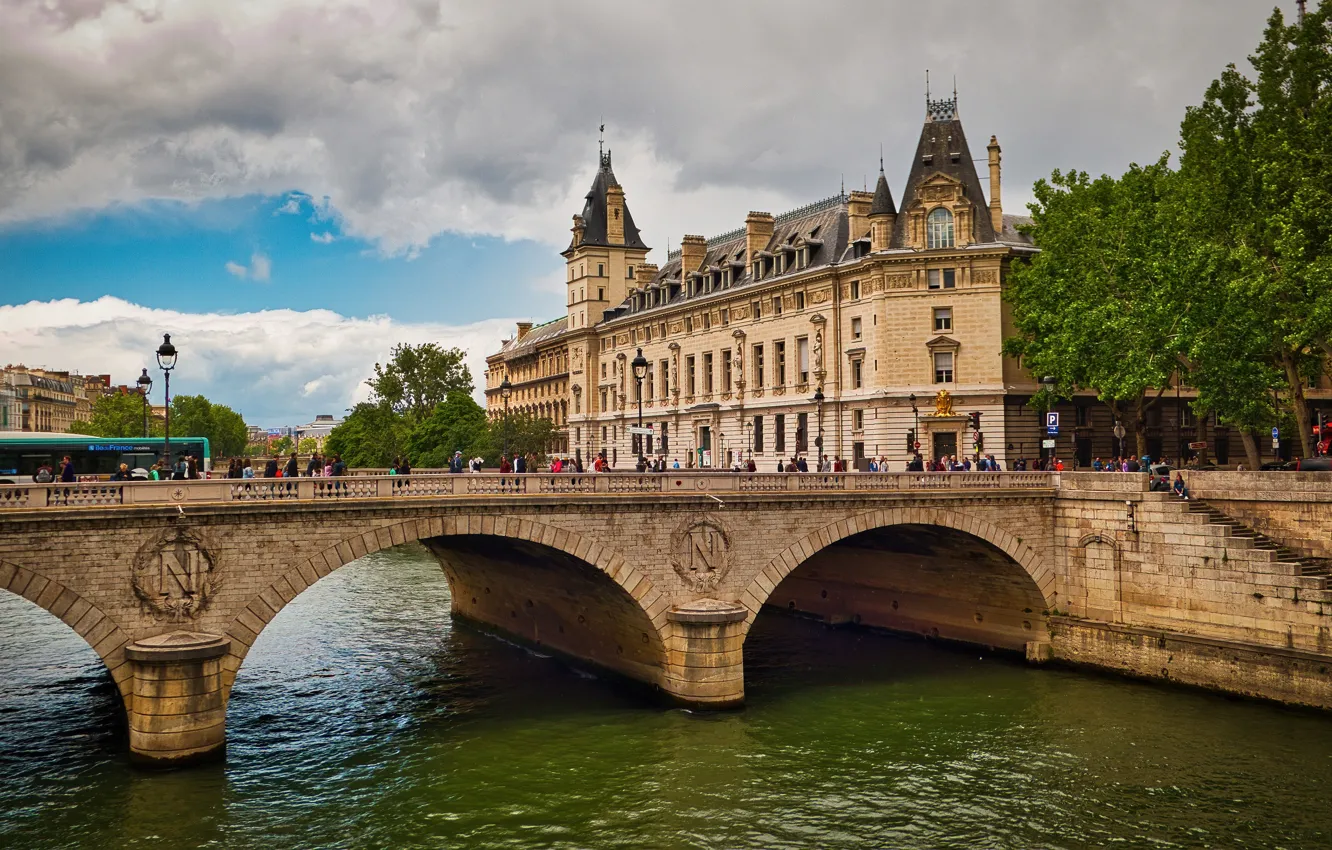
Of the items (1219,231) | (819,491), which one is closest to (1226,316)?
(1219,231)

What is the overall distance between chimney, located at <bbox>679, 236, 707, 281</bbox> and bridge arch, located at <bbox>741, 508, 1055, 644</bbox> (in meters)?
49.8

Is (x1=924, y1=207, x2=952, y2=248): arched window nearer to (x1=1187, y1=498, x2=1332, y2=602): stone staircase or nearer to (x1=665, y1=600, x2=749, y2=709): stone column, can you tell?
(x1=1187, y1=498, x2=1332, y2=602): stone staircase

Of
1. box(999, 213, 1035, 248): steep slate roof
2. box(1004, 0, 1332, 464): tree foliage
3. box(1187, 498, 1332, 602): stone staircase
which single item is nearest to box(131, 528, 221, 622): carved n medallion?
box(1187, 498, 1332, 602): stone staircase

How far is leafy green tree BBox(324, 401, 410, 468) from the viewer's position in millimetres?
107875

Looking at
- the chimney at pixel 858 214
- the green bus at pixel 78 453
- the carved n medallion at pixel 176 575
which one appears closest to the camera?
the carved n medallion at pixel 176 575

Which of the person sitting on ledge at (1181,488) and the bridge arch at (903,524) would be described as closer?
the bridge arch at (903,524)

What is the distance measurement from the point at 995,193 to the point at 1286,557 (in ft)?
108

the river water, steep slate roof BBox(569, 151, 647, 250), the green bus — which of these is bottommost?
the river water

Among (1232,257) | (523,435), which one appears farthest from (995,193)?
(523,435)

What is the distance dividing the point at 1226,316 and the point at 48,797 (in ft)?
129

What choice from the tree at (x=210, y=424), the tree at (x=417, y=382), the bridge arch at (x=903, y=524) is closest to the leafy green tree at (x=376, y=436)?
the tree at (x=417, y=382)

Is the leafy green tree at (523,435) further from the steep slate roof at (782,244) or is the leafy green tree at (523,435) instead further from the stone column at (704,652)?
the stone column at (704,652)

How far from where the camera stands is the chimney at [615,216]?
97.0m

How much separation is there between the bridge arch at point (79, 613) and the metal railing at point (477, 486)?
4.93 ft
